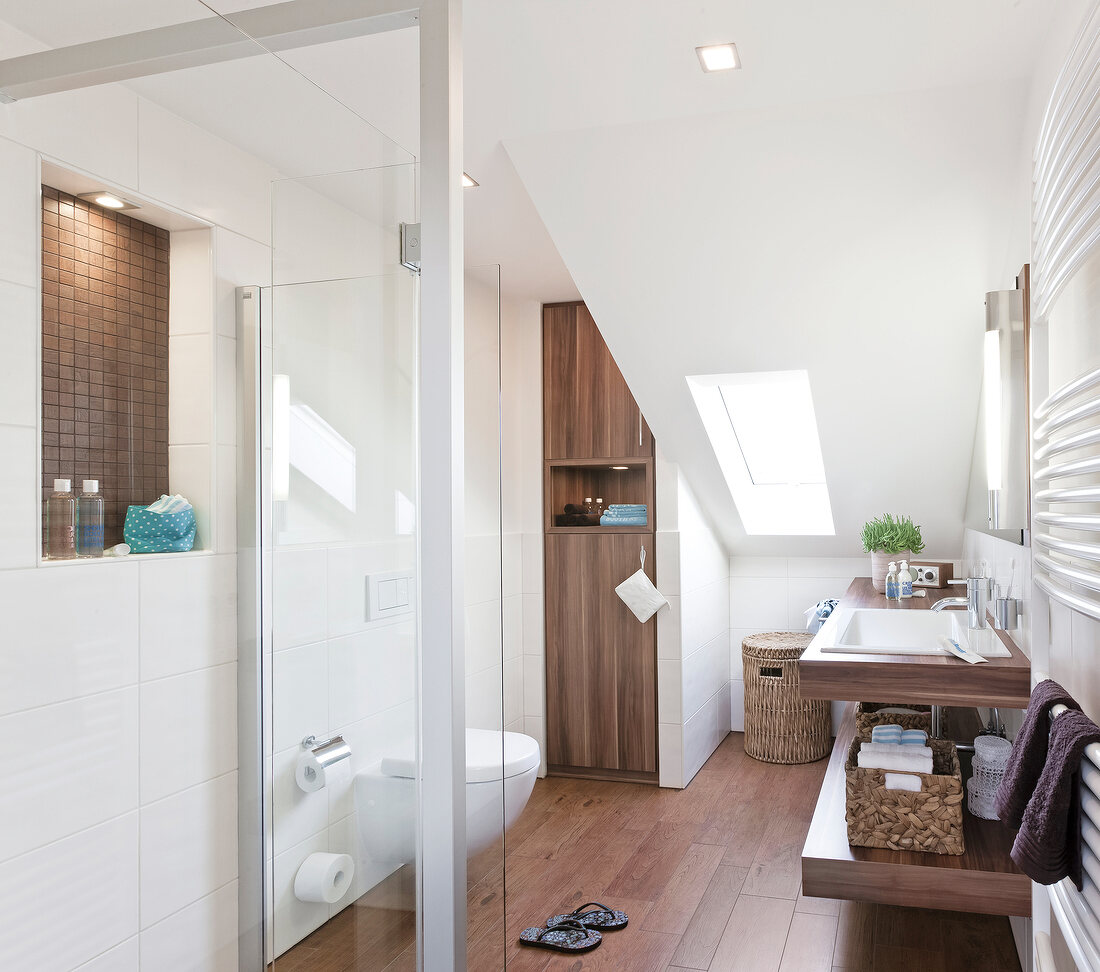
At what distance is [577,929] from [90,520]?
96.9 inches

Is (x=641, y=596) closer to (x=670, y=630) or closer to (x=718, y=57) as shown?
(x=670, y=630)

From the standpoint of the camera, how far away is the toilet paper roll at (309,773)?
3.68 ft

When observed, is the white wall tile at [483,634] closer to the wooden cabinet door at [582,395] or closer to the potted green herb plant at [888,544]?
the wooden cabinet door at [582,395]

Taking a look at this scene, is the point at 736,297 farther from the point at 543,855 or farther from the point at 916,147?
the point at 543,855

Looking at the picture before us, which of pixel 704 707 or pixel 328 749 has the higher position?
pixel 328 749

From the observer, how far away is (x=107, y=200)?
830 millimetres

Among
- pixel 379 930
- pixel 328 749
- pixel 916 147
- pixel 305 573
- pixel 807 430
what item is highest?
pixel 916 147

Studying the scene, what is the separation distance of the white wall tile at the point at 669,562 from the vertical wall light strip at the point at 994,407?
1.57 metres

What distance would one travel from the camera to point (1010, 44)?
7.17ft

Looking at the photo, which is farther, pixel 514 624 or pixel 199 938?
pixel 514 624

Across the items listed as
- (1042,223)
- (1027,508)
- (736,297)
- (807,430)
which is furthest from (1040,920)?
(807,430)

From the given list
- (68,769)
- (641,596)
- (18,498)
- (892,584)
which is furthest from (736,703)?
(18,498)

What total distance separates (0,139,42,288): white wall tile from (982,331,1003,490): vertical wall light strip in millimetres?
2537

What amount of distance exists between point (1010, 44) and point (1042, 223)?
3.00 feet
